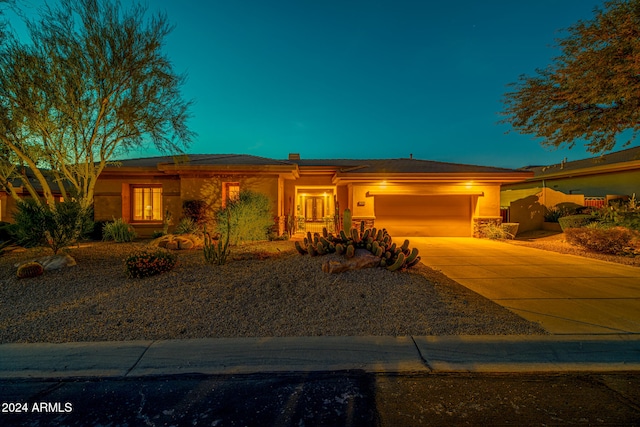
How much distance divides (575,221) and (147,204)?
19.7 meters

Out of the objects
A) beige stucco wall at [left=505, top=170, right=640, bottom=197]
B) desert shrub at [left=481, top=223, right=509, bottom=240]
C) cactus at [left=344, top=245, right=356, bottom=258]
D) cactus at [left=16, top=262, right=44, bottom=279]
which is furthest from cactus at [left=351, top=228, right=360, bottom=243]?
beige stucco wall at [left=505, top=170, right=640, bottom=197]

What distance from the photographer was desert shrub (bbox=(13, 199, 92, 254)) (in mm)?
7406

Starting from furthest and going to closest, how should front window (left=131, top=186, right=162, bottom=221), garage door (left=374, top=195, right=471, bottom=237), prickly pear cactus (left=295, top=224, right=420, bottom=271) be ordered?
garage door (left=374, top=195, right=471, bottom=237) → front window (left=131, top=186, right=162, bottom=221) → prickly pear cactus (left=295, top=224, right=420, bottom=271)

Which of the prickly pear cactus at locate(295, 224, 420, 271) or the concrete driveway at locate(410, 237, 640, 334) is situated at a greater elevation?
the prickly pear cactus at locate(295, 224, 420, 271)

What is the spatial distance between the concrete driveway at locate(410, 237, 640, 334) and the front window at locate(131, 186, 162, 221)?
501 inches

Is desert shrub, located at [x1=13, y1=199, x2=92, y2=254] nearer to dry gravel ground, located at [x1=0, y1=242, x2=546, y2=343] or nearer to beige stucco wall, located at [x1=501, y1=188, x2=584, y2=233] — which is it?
dry gravel ground, located at [x1=0, y1=242, x2=546, y2=343]

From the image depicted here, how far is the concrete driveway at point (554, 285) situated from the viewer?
14.4 ft

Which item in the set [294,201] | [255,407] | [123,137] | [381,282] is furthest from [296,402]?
[294,201]

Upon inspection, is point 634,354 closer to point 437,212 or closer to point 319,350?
point 319,350

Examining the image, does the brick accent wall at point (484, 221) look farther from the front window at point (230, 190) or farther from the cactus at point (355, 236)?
the front window at point (230, 190)

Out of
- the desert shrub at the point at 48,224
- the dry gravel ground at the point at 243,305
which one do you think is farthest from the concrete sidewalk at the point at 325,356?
the desert shrub at the point at 48,224

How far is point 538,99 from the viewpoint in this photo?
9211 millimetres

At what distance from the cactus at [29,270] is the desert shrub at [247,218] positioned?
5009 millimetres

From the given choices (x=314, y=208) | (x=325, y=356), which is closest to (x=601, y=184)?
(x=314, y=208)
